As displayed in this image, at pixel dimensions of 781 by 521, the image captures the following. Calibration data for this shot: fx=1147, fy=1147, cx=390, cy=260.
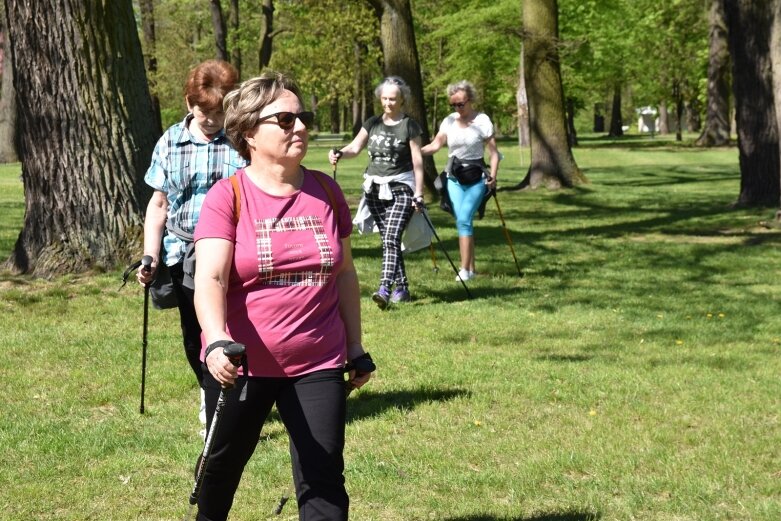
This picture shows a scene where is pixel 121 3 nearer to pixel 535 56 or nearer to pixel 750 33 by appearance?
pixel 750 33

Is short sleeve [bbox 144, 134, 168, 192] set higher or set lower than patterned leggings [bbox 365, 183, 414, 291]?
higher

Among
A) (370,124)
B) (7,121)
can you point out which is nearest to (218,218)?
(370,124)

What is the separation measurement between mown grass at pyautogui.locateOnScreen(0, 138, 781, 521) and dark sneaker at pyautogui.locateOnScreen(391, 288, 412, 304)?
15cm

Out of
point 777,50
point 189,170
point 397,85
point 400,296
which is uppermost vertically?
point 777,50

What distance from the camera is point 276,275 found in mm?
3814

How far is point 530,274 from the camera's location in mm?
13047

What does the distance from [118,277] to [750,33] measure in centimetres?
1310

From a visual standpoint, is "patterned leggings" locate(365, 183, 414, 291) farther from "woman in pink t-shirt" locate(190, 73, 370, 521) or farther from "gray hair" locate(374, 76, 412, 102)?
"woman in pink t-shirt" locate(190, 73, 370, 521)

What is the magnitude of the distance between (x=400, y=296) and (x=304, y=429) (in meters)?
7.27

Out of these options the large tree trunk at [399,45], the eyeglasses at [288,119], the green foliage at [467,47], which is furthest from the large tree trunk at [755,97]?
the green foliage at [467,47]

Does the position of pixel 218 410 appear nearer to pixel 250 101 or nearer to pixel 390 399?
pixel 250 101

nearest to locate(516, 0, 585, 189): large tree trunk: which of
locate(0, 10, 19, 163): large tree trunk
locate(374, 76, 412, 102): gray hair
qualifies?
locate(374, 76, 412, 102): gray hair

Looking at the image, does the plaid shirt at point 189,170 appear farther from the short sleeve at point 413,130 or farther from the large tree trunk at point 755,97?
the large tree trunk at point 755,97

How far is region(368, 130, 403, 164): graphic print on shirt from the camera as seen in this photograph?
1051 cm
